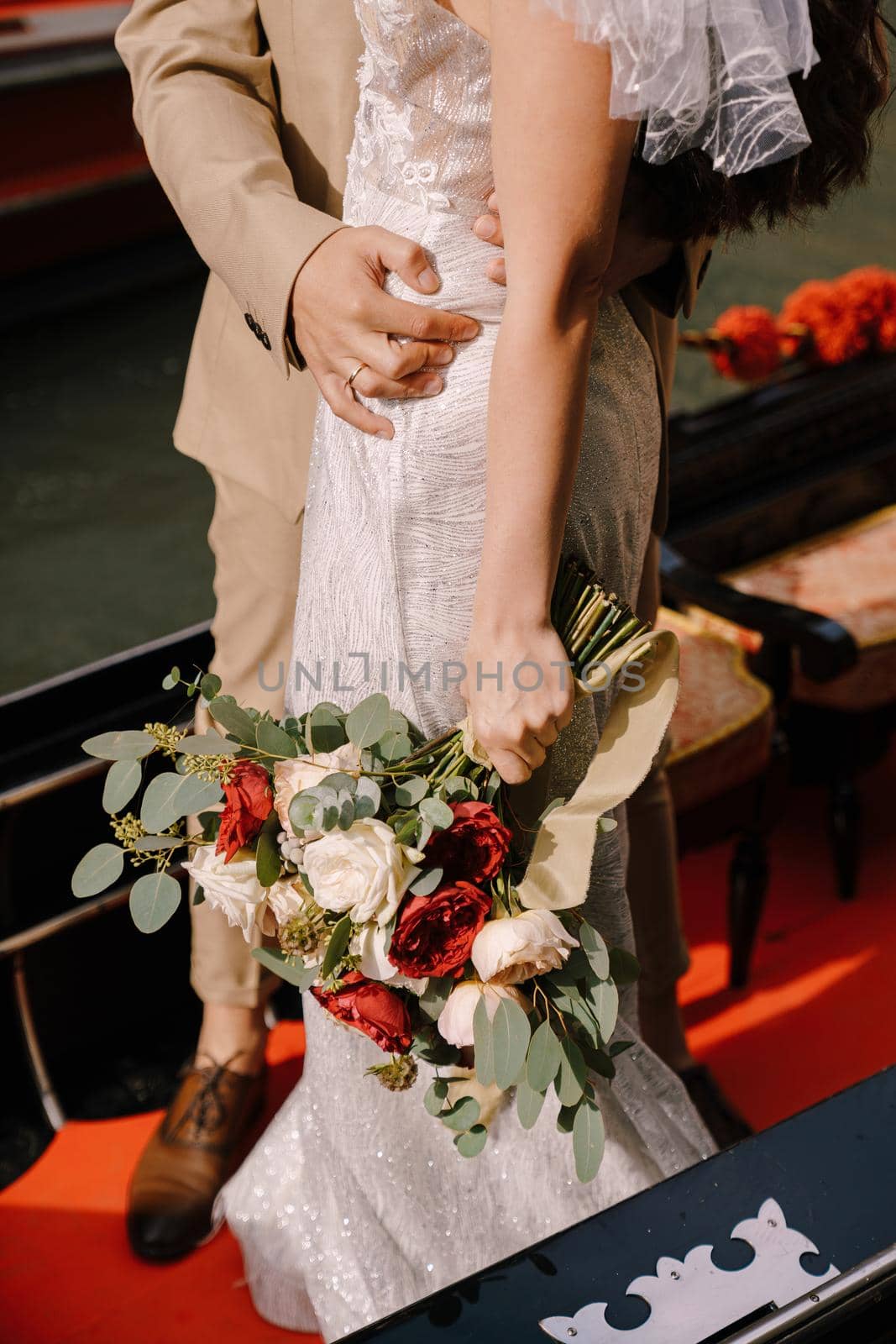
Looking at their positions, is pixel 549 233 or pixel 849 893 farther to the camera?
pixel 849 893

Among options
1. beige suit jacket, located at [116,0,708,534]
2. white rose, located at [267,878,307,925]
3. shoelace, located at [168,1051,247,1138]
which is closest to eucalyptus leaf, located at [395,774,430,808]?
white rose, located at [267,878,307,925]

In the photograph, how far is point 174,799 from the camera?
0.97 metres

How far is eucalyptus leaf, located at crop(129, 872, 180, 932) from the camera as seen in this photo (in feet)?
3.17

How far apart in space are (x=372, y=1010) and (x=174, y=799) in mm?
212

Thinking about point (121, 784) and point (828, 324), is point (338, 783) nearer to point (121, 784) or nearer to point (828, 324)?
point (121, 784)

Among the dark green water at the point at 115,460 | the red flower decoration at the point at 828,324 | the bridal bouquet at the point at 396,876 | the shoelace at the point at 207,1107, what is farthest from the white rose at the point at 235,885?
the dark green water at the point at 115,460

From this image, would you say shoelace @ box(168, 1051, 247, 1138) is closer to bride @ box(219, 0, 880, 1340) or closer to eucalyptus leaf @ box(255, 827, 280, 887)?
bride @ box(219, 0, 880, 1340)

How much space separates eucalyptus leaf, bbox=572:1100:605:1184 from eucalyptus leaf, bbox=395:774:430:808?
27 centimetres

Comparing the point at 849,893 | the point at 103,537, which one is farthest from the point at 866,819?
the point at 103,537

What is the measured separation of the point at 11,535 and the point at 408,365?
3.97 metres

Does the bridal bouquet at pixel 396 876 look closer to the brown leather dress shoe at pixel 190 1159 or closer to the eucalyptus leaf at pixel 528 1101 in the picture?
the eucalyptus leaf at pixel 528 1101

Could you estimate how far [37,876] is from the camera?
1578 millimetres

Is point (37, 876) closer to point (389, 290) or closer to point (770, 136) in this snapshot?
point (389, 290)

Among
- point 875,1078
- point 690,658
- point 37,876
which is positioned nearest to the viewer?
point 875,1078
